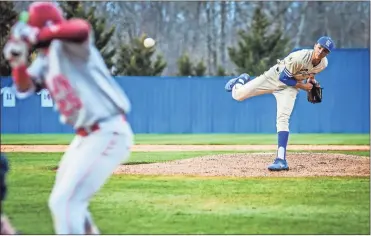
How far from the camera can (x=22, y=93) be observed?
3271 mm

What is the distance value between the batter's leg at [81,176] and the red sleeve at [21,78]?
0.36m

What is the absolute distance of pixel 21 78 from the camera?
3078 mm

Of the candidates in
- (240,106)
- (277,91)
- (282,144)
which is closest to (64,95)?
(282,144)

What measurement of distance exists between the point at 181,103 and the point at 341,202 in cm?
1079

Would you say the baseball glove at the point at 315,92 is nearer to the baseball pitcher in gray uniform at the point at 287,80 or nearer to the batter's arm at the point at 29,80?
the baseball pitcher in gray uniform at the point at 287,80

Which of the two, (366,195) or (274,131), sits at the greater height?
(366,195)

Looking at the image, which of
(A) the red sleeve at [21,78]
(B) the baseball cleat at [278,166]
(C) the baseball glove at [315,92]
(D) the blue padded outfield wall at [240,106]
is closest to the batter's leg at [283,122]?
(B) the baseball cleat at [278,166]

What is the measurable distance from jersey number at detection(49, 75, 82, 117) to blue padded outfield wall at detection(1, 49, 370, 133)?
12.2 meters

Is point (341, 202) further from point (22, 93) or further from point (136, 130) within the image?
point (136, 130)

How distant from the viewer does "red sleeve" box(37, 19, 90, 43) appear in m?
2.80

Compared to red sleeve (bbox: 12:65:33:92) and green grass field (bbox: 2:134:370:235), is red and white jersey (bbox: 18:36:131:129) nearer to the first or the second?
red sleeve (bbox: 12:65:33:92)

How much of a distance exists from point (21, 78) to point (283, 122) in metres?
3.83

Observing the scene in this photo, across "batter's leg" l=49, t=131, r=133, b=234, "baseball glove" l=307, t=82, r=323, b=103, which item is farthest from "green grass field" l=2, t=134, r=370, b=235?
"baseball glove" l=307, t=82, r=323, b=103

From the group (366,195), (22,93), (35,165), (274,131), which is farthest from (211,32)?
(22,93)
